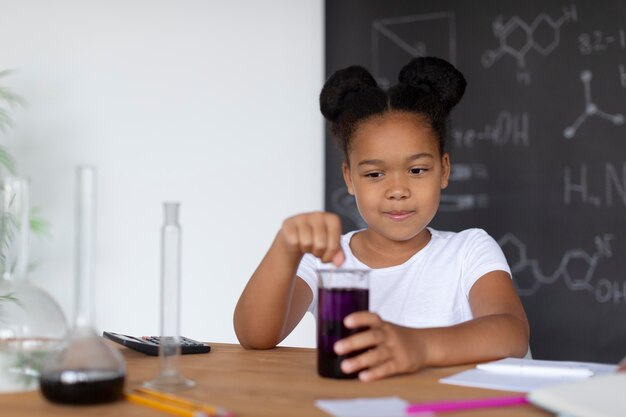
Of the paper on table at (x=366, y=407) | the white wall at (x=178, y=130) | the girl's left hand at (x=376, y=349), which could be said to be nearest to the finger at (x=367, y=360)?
the girl's left hand at (x=376, y=349)

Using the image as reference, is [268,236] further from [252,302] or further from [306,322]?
[252,302]

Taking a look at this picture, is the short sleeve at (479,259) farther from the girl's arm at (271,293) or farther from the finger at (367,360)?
the finger at (367,360)

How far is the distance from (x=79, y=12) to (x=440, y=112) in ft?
6.26

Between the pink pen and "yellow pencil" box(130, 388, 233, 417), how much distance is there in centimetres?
18

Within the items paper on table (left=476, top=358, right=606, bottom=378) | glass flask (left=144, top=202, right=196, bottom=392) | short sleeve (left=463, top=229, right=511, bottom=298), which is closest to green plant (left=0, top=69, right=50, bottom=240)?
short sleeve (left=463, top=229, right=511, bottom=298)

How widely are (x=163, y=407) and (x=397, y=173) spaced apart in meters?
0.92

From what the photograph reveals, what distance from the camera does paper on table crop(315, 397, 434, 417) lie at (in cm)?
67

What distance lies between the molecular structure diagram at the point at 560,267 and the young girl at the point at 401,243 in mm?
856

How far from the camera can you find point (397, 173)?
153 centimetres

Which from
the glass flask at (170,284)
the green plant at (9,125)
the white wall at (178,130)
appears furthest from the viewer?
the white wall at (178,130)

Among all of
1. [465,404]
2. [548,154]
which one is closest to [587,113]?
[548,154]

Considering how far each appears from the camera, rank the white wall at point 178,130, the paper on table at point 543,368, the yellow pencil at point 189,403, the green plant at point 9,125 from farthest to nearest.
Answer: the white wall at point 178,130 → the green plant at point 9,125 → the paper on table at point 543,368 → the yellow pencil at point 189,403

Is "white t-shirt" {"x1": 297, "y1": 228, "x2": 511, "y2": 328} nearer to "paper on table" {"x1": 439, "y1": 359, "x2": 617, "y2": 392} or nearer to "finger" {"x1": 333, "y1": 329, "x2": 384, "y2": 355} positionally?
"paper on table" {"x1": 439, "y1": 359, "x2": 617, "y2": 392}

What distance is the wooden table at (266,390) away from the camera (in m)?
0.71
